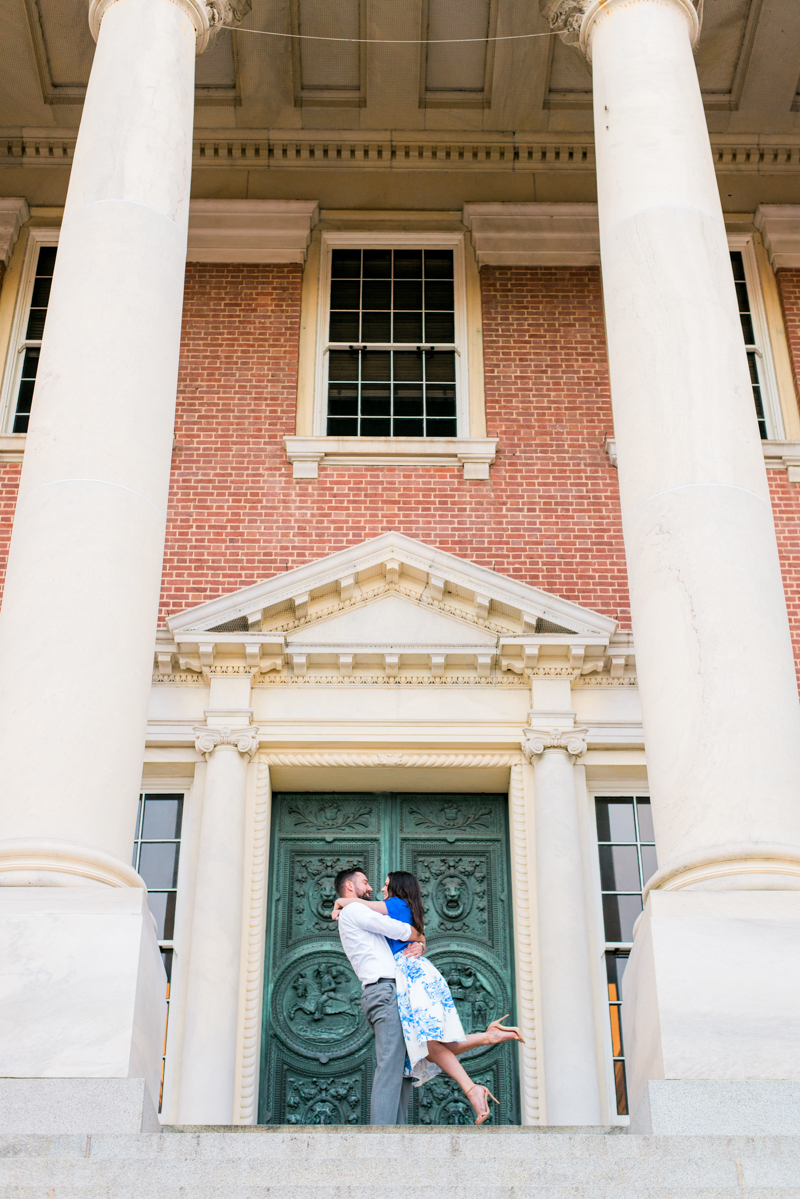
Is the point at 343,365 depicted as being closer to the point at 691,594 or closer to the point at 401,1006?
the point at 691,594

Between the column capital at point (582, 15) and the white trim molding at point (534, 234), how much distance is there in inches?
147

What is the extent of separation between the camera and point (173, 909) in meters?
10.2

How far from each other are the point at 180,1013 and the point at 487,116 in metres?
8.81

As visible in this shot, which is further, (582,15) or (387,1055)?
(582,15)

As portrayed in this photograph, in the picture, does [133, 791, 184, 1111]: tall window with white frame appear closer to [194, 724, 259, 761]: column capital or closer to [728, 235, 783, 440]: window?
[194, 724, 259, 761]: column capital

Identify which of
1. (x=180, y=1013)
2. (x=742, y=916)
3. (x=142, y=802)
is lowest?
(x=742, y=916)

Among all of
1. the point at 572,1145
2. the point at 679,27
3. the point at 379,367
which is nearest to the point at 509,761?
the point at 379,367

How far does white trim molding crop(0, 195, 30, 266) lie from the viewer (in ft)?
43.6

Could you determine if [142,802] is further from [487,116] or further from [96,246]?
[487,116]

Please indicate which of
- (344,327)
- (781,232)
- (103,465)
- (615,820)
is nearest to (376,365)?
(344,327)

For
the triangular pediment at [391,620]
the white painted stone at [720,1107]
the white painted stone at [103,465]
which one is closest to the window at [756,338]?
the triangular pediment at [391,620]

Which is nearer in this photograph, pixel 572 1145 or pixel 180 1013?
pixel 572 1145

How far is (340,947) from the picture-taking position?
10305mm

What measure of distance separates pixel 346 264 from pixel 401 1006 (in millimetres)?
8772
